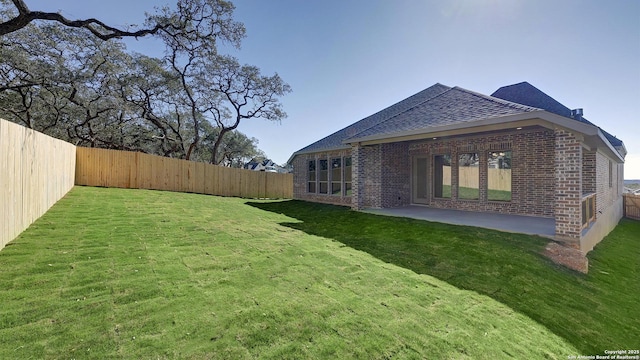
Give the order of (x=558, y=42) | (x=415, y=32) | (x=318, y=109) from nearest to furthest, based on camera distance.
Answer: (x=558, y=42), (x=415, y=32), (x=318, y=109)

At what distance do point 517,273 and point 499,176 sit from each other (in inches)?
228

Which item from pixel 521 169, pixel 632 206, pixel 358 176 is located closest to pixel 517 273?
pixel 521 169

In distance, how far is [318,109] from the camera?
19.8m

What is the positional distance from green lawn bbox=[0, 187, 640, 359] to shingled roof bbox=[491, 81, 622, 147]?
8.47 meters

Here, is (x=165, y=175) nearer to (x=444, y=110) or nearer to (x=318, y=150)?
(x=318, y=150)

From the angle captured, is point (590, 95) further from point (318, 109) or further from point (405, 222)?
point (318, 109)

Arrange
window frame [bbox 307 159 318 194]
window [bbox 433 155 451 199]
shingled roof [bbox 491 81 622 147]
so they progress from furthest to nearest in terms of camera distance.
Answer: window frame [bbox 307 159 318 194]
shingled roof [bbox 491 81 622 147]
window [bbox 433 155 451 199]

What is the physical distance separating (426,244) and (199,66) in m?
21.9

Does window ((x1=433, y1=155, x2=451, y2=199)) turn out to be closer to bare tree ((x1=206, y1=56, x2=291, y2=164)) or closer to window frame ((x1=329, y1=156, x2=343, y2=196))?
window frame ((x1=329, y1=156, x2=343, y2=196))

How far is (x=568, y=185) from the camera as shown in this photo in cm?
614

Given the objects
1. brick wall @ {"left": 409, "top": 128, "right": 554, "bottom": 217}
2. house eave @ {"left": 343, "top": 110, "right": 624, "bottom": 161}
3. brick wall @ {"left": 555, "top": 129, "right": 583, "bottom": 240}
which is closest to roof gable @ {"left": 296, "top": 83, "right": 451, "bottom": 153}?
brick wall @ {"left": 409, "top": 128, "right": 554, "bottom": 217}

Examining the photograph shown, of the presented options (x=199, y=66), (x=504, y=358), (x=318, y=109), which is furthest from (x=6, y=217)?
(x=199, y=66)

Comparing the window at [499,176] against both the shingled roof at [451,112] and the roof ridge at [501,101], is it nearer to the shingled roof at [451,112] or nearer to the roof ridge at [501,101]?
the roof ridge at [501,101]

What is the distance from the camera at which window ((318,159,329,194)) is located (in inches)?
562
